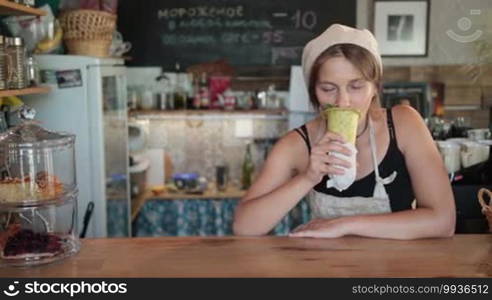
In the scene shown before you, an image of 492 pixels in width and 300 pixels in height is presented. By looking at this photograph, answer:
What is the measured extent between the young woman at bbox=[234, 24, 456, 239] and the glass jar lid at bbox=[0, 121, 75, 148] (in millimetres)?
465

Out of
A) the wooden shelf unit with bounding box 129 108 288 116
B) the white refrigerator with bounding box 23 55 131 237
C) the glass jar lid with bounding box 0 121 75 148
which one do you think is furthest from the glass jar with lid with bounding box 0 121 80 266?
the wooden shelf unit with bounding box 129 108 288 116

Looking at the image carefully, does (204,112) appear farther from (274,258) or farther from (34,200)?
(274,258)

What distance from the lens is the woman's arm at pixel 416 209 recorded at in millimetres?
1182

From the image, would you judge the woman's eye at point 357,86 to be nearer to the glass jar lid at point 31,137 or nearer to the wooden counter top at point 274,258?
the wooden counter top at point 274,258

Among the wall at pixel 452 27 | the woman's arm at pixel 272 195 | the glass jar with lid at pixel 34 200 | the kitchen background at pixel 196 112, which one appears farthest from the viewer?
the kitchen background at pixel 196 112

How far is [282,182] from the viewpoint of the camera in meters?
1.43

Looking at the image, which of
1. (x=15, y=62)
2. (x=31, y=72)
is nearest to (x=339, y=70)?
(x=15, y=62)

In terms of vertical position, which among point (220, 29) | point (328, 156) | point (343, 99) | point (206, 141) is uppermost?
point (220, 29)

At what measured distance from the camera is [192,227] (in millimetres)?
3568

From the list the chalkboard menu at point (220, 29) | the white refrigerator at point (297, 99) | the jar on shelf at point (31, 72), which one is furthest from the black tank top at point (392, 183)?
the chalkboard menu at point (220, 29)

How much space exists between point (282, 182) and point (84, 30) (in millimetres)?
1622

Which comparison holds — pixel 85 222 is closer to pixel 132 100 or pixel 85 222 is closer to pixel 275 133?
pixel 132 100

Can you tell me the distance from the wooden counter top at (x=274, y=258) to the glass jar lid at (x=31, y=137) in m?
0.28

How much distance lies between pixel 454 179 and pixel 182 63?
215 centimetres
